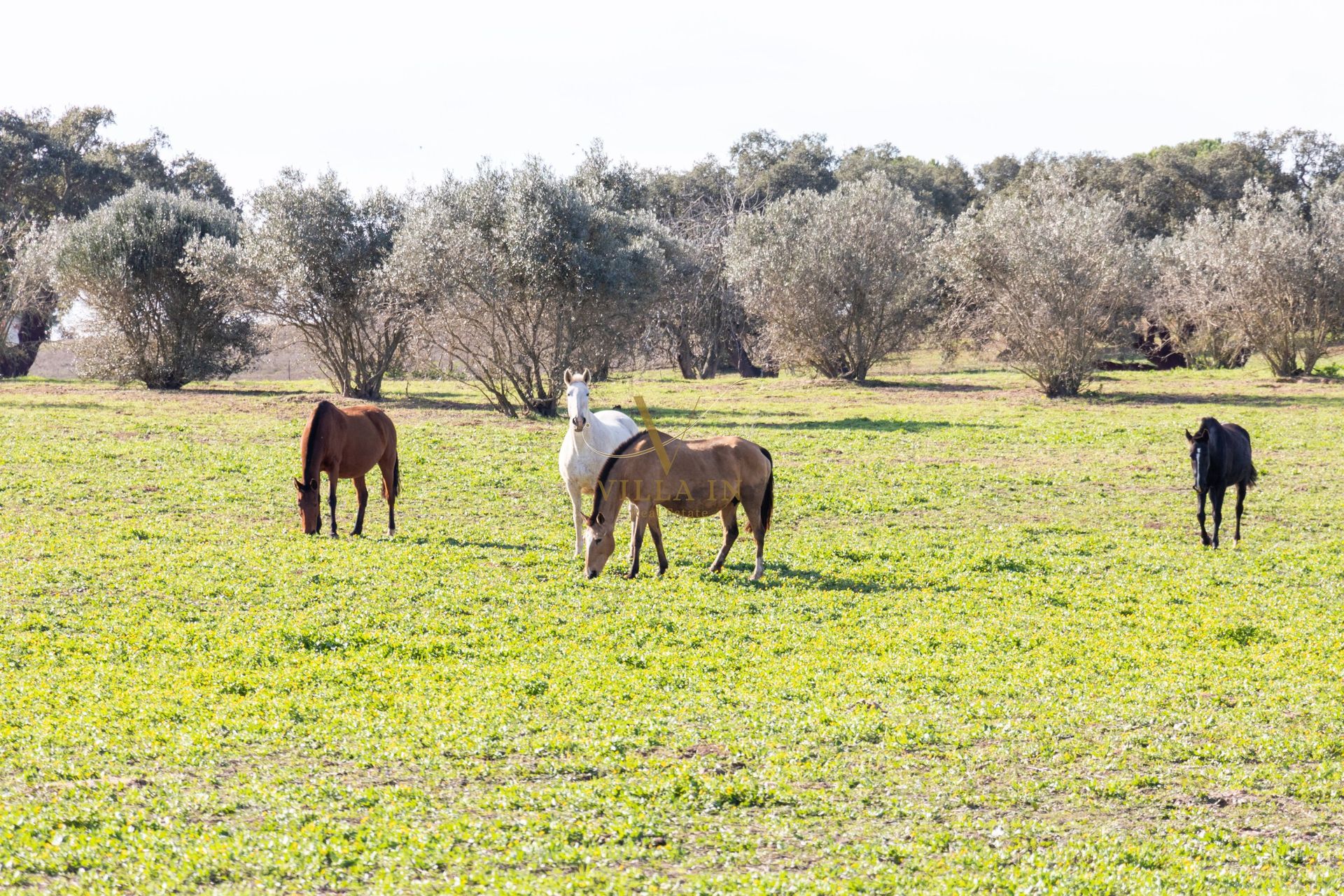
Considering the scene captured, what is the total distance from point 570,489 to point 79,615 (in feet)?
19.6

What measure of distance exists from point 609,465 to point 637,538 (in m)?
0.92

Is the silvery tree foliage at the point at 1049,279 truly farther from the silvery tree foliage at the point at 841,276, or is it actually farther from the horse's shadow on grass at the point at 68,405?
the horse's shadow on grass at the point at 68,405

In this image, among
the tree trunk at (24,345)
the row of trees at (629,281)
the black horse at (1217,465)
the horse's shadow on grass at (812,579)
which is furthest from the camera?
the tree trunk at (24,345)

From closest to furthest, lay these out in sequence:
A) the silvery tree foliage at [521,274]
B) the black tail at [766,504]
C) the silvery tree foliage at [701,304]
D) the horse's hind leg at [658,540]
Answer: the horse's hind leg at [658,540] < the black tail at [766,504] < the silvery tree foliage at [521,274] < the silvery tree foliage at [701,304]

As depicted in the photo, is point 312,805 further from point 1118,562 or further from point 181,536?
point 1118,562

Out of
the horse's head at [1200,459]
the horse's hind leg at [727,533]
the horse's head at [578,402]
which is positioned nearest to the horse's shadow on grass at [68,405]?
the horse's head at [578,402]

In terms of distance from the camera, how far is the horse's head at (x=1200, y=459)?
16375 millimetres

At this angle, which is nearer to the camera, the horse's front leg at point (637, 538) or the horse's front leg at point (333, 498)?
the horse's front leg at point (637, 538)

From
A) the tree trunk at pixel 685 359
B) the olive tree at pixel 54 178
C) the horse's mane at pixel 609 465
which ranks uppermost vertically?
the olive tree at pixel 54 178

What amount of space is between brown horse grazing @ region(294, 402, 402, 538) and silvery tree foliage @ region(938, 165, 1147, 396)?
93.3ft

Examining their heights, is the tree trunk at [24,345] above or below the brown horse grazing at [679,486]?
above

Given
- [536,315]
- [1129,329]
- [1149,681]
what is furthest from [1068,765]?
[1129,329]

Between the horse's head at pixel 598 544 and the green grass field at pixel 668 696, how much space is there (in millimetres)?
510

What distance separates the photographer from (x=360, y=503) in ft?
55.6
